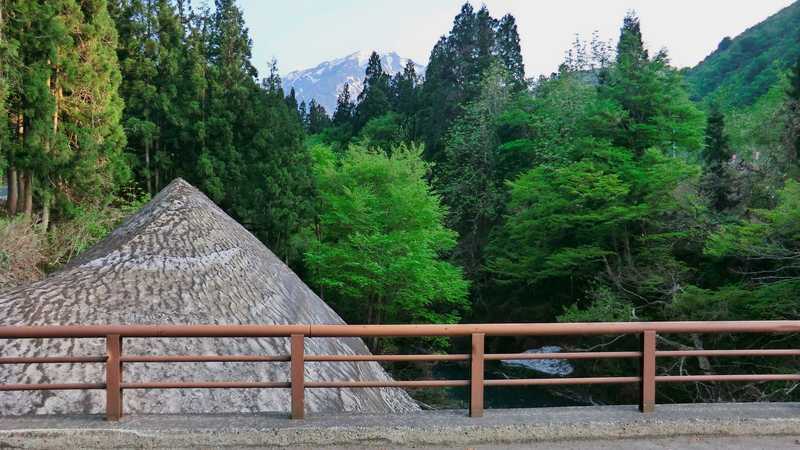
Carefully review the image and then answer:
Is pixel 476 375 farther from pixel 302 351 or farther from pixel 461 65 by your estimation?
pixel 461 65

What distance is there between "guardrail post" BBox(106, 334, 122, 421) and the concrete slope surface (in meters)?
1.29

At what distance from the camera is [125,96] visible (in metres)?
24.6

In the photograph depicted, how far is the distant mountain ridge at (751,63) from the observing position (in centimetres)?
4800

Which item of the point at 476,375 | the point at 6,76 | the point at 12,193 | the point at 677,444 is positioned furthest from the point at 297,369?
the point at 12,193

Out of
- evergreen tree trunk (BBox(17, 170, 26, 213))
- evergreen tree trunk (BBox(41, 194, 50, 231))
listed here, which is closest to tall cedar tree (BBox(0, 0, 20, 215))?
evergreen tree trunk (BBox(17, 170, 26, 213))

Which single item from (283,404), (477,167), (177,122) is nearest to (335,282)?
(177,122)

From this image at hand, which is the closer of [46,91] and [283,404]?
[283,404]

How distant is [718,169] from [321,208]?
1595cm

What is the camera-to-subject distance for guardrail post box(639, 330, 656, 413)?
14.4ft

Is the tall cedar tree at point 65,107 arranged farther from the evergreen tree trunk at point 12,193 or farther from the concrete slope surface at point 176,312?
the concrete slope surface at point 176,312

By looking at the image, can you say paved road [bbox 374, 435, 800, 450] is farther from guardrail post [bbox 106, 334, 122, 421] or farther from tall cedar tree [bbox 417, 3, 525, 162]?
tall cedar tree [bbox 417, 3, 525, 162]

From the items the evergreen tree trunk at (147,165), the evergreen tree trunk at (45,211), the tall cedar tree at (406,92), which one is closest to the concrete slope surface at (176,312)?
the evergreen tree trunk at (45,211)

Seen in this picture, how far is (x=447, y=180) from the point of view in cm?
3397

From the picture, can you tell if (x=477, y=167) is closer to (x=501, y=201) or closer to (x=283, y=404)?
(x=501, y=201)
